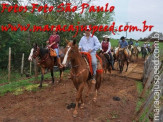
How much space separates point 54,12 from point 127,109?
12.8 m

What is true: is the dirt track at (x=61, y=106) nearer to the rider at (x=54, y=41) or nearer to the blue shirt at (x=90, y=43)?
the blue shirt at (x=90, y=43)

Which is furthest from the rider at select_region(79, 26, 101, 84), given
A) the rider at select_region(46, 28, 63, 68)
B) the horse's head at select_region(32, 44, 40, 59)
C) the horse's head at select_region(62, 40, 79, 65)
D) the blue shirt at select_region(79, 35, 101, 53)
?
the rider at select_region(46, 28, 63, 68)

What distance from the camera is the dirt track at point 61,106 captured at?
5.18m

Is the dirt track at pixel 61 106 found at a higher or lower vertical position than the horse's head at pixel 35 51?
lower

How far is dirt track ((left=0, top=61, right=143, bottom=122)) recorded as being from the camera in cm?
518

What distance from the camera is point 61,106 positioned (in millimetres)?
5996

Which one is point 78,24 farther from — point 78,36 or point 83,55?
point 83,55

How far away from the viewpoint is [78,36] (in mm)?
15719

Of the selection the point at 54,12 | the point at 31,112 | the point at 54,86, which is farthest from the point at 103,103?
the point at 54,12

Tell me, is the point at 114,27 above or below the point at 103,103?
above

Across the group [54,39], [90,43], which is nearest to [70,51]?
[90,43]

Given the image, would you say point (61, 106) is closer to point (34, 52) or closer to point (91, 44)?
point (91, 44)

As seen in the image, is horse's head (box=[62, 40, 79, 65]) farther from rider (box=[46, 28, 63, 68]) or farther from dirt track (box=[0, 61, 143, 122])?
rider (box=[46, 28, 63, 68])

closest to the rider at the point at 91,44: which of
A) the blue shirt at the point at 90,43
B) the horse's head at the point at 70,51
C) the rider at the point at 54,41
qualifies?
the blue shirt at the point at 90,43
